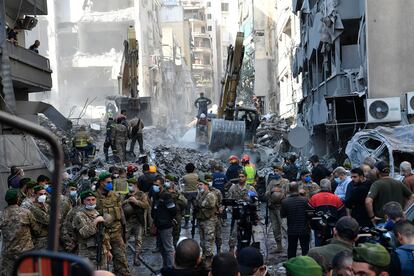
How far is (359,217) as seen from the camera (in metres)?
9.38

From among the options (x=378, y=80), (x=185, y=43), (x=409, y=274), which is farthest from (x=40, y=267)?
(x=185, y=43)

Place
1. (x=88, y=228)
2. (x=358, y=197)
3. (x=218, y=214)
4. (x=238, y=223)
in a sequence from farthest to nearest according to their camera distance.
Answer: (x=218, y=214) → (x=238, y=223) → (x=358, y=197) → (x=88, y=228)

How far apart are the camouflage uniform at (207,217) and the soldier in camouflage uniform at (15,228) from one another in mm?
3220

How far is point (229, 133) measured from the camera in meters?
25.9

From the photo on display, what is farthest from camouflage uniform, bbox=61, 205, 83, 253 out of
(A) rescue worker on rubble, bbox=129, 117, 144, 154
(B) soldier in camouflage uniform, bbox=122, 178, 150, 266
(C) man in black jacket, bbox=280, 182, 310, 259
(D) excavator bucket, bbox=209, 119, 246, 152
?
(D) excavator bucket, bbox=209, 119, 246, 152

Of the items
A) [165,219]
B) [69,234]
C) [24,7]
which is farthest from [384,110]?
[24,7]

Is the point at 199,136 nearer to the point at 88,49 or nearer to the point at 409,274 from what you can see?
the point at 409,274

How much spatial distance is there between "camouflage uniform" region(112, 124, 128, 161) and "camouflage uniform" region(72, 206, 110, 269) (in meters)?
13.1

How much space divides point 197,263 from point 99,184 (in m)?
4.49

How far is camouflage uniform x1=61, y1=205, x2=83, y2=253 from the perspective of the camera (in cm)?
846

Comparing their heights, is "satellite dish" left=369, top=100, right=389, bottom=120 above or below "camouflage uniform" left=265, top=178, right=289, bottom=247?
above

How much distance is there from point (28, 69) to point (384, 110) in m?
12.1

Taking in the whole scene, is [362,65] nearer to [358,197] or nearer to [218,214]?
[218,214]

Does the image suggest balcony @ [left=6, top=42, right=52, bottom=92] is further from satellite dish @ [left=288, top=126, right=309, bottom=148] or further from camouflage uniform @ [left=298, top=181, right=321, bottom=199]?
camouflage uniform @ [left=298, top=181, right=321, bottom=199]
